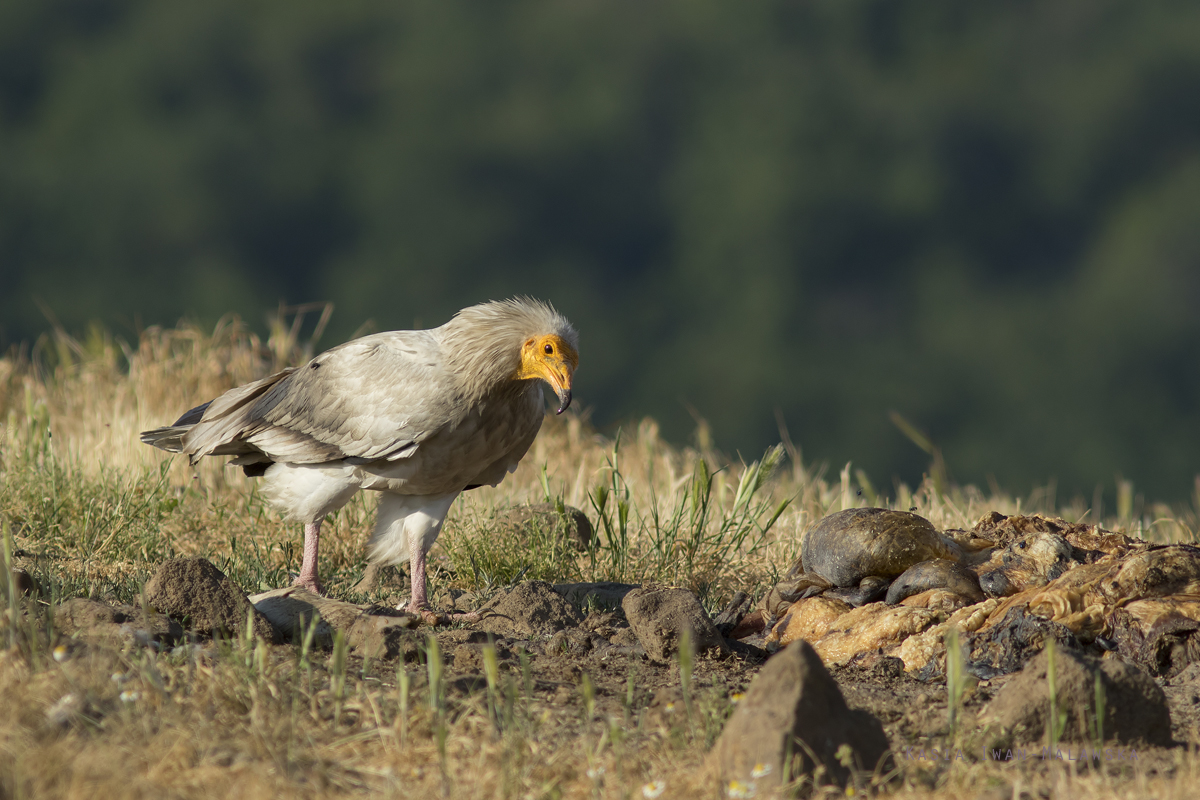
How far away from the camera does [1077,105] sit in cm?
6119

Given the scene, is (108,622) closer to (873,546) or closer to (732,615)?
(732,615)

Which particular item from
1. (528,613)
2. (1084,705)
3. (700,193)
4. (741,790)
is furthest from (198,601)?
(700,193)

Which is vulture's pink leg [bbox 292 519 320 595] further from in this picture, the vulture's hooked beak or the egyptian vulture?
the vulture's hooked beak

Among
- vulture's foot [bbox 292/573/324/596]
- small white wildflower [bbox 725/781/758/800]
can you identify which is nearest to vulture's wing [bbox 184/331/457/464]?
vulture's foot [bbox 292/573/324/596]

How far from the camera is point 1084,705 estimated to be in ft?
11.0

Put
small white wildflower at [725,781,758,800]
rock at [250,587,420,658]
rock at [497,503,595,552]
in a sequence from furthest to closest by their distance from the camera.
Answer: rock at [497,503,595,552], rock at [250,587,420,658], small white wildflower at [725,781,758,800]

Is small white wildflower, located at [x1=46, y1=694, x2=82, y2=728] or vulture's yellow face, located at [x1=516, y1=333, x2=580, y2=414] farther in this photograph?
vulture's yellow face, located at [x1=516, y1=333, x2=580, y2=414]

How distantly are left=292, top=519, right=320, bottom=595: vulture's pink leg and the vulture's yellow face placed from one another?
112cm

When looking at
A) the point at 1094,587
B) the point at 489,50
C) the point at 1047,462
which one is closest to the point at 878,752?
the point at 1094,587

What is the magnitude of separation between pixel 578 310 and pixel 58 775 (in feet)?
168

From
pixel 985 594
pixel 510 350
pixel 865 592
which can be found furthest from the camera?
pixel 510 350

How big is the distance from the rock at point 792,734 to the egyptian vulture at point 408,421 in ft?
6.19

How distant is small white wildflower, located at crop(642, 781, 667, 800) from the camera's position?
116 inches

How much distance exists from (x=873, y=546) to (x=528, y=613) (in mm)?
1273
